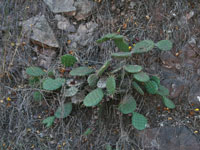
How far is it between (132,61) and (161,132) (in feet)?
2.25

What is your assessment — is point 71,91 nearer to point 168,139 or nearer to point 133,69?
point 133,69

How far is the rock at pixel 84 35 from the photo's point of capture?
2.66 metres

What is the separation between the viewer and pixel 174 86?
2.41m

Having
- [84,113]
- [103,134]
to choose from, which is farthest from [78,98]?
[103,134]

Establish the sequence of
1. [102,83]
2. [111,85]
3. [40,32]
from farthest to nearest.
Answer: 1. [40,32]
2. [102,83]
3. [111,85]

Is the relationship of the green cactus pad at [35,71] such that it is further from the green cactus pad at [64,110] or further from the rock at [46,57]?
the green cactus pad at [64,110]

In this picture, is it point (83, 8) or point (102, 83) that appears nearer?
point (102, 83)

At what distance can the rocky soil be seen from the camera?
2.30 meters

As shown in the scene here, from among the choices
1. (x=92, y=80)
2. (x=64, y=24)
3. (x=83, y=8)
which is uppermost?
(x=83, y=8)

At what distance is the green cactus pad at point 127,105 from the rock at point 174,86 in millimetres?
405

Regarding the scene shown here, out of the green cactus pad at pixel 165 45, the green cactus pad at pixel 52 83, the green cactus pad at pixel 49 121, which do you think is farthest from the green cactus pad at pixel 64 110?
the green cactus pad at pixel 165 45

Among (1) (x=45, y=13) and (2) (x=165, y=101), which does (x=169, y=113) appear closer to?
(2) (x=165, y=101)

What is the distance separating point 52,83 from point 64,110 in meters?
0.27

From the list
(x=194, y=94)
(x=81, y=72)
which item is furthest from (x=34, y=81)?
(x=194, y=94)
